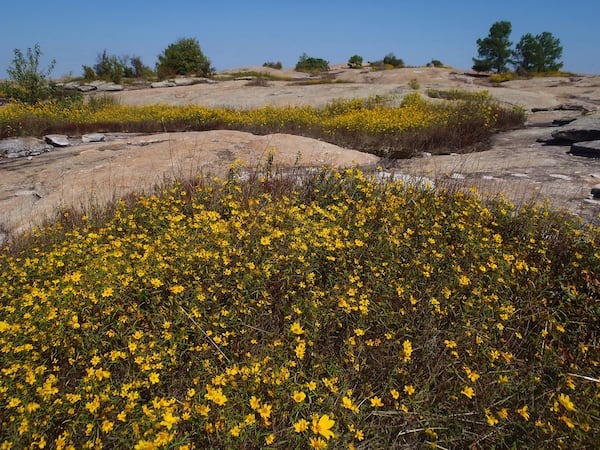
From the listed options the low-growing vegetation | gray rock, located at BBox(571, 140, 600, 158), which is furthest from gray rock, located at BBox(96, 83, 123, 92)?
gray rock, located at BBox(571, 140, 600, 158)

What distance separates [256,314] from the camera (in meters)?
3.23

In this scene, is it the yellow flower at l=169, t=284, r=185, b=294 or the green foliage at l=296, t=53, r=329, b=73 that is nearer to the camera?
the yellow flower at l=169, t=284, r=185, b=294

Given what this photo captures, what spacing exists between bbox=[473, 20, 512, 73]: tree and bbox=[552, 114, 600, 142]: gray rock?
1377 inches

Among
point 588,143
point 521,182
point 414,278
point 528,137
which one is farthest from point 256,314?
point 528,137

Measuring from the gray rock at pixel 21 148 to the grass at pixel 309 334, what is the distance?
7282 mm

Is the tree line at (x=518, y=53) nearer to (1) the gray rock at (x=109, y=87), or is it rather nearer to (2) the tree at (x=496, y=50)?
(2) the tree at (x=496, y=50)

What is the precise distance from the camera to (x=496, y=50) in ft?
129

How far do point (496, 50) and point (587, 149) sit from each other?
38.2 m

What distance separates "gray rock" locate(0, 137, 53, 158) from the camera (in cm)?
1020

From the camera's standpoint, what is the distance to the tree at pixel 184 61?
114ft

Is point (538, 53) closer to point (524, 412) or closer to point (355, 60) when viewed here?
point (355, 60)

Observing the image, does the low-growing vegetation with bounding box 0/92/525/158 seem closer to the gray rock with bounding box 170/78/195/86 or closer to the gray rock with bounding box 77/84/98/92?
the gray rock with bounding box 77/84/98/92

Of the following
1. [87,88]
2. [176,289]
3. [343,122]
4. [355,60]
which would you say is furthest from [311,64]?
[176,289]

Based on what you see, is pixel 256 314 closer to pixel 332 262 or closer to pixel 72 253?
pixel 332 262
